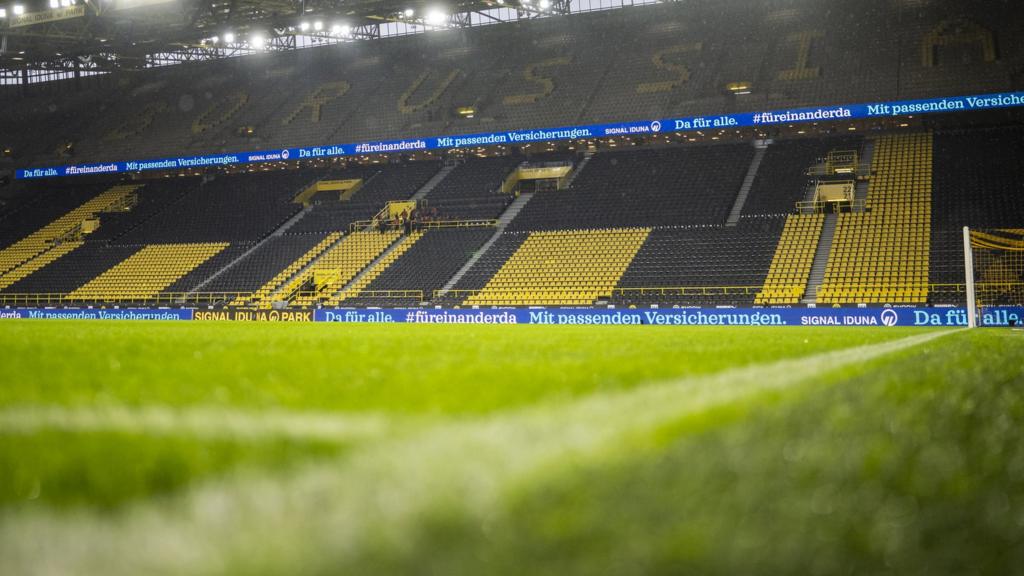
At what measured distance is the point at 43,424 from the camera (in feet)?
9.71

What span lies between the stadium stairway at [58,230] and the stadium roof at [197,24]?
7.77 m

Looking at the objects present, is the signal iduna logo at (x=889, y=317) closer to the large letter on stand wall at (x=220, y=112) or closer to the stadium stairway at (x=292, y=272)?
the stadium stairway at (x=292, y=272)

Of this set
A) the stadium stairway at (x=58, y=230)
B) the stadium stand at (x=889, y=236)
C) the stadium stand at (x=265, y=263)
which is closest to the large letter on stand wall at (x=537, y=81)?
the stadium stand at (x=265, y=263)

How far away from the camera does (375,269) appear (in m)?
34.8

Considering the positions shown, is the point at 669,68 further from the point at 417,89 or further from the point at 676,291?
the point at 676,291

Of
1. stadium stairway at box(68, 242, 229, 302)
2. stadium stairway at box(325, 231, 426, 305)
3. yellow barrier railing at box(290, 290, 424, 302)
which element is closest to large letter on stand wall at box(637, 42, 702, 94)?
stadium stairway at box(325, 231, 426, 305)

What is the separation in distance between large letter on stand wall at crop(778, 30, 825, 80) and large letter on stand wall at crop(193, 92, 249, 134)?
27374 mm

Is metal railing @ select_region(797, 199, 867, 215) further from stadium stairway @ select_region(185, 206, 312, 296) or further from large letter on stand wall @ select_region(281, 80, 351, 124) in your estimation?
large letter on stand wall @ select_region(281, 80, 351, 124)

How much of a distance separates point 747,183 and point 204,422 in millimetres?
A: 33490

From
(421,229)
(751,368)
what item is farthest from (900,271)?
(751,368)

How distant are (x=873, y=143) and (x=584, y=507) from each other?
36.3 m

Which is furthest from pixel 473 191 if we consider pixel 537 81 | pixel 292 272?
pixel 292 272

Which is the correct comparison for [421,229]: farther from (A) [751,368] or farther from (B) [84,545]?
(B) [84,545]

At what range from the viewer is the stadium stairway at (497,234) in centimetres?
3278
